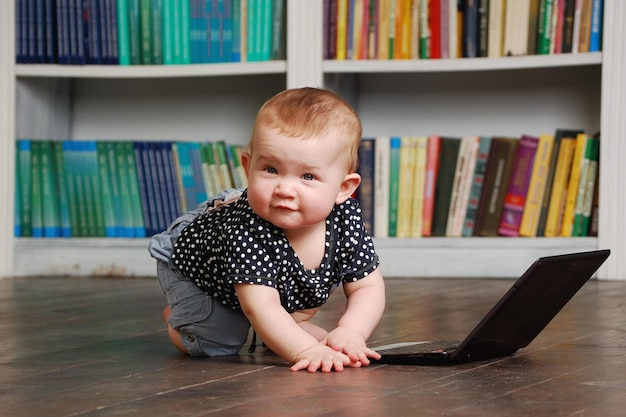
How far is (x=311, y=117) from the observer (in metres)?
1.32

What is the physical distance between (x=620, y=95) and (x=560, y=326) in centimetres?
108

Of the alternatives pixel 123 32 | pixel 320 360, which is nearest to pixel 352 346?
pixel 320 360

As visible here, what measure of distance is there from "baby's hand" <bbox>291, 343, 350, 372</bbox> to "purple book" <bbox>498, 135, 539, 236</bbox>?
152cm

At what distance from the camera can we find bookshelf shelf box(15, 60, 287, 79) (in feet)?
9.14

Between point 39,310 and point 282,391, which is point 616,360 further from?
point 39,310

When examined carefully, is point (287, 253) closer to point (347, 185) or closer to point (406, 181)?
point (347, 185)

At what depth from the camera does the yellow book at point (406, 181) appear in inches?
109

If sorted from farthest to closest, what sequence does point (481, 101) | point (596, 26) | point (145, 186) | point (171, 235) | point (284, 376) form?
Result: point (481, 101), point (145, 186), point (596, 26), point (171, 235), point (284, 376)

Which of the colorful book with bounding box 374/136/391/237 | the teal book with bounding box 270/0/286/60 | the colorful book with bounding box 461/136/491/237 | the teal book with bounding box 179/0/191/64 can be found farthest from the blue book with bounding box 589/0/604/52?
the teal book with bounding box 179/0/191/64

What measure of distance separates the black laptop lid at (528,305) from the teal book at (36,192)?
5.81 feet

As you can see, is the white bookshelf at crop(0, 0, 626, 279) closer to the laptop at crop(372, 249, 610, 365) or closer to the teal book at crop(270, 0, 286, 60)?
the teal book at crop(270, 0, 286, 60)

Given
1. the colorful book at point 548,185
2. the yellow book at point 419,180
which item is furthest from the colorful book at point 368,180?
the colorful book at point 548,185

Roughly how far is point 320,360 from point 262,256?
17cm

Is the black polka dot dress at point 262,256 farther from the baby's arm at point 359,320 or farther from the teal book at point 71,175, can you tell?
the teal book at point 71,175
